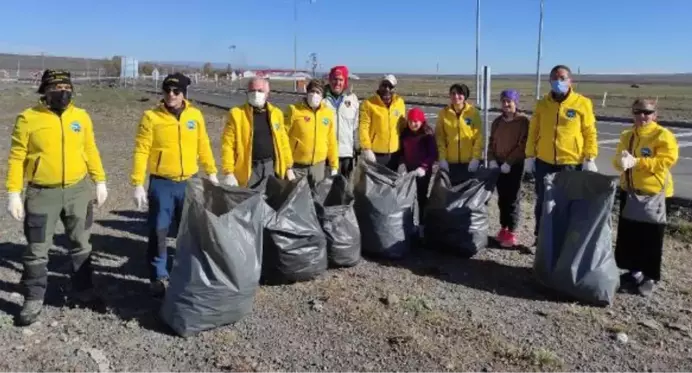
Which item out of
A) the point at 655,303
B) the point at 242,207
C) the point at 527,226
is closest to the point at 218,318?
the point at 242,207

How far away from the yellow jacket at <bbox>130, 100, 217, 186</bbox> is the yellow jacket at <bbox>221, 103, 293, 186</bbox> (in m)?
0.33

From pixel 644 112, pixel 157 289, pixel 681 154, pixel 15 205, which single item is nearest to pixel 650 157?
pixel 644 112

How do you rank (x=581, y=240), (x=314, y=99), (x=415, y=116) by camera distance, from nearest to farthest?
(x=581, y=240) → (x=314, y=99) → (x=415, y=116)

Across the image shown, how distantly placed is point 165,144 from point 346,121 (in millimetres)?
1784

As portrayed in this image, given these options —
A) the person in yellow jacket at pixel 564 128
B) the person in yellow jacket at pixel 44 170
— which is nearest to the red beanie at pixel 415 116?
the person in yellow jacket at pixel 564 128

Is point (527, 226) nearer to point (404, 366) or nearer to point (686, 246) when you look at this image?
point (686, 246)

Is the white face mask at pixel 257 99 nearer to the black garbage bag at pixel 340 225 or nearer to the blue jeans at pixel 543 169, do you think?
the black garbage bag at pixel 340 225

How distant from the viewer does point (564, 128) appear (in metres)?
4.72

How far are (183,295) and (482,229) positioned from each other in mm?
2588

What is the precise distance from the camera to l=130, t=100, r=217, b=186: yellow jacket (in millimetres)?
4035

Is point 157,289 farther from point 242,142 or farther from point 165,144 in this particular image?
point 242,142

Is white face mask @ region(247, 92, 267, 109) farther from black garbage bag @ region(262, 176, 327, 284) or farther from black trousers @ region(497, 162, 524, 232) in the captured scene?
black trousers @ region(497, 162, 524, 232)

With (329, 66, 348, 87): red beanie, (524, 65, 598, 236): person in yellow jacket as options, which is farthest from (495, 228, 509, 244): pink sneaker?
(329, 66, 348, 87): red beanie

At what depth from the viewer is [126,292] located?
4.34m
